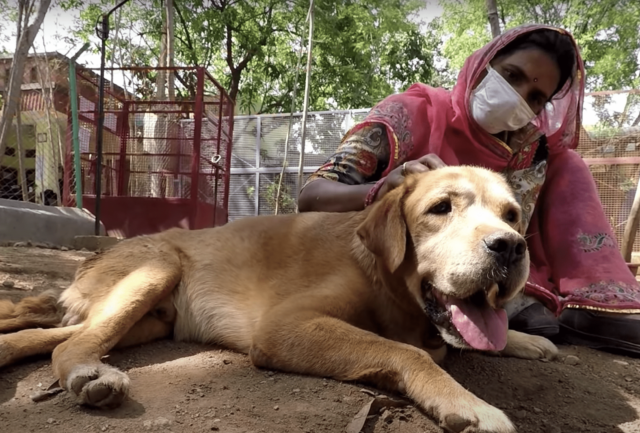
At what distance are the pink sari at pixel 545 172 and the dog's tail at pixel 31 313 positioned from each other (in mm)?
2087

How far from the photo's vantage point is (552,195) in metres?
3.88

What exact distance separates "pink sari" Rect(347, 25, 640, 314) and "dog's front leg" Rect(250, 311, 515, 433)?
139 cm

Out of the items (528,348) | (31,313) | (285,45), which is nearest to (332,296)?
(528,348)

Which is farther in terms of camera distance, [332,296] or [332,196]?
[332,196]

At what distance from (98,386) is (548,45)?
3.18m

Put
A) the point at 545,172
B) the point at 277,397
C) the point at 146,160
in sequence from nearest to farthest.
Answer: the point at 277,397
the point at 545,172
the point at 146,160

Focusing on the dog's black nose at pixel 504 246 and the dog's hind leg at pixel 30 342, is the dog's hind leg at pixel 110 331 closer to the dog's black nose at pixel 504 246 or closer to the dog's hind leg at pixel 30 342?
the dog's hind leg at pixel 30 342

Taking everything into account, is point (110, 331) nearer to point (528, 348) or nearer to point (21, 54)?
point (528, 348)

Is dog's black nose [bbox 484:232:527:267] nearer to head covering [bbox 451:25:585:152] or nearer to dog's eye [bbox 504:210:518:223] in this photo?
dog's eye [bbox 504:210:518:223]

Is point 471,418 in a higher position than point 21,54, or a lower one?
lower

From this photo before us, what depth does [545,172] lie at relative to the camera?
394 cm

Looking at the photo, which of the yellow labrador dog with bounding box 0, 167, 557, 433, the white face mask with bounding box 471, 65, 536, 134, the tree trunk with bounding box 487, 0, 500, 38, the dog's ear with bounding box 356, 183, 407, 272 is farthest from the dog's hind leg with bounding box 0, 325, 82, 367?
the tree trunk with bounding box 487, 0, 500, 38

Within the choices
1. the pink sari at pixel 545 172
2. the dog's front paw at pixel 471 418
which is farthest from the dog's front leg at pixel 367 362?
the pink sari at pixel 545 172

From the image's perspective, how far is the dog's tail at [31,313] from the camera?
2824 millimetres
